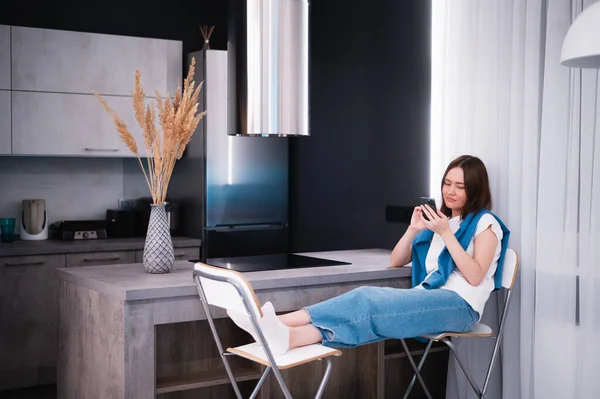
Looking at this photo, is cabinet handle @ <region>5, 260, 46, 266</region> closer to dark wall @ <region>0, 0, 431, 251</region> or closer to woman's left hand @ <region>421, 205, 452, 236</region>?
dark wall @ <region>0, 0, 431, 251</region>

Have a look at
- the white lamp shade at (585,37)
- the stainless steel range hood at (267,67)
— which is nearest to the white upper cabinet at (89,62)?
the stainless steel range hood at (267,67)

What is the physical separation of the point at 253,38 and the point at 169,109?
0.69m

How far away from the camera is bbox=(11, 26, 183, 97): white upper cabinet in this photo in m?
4.89

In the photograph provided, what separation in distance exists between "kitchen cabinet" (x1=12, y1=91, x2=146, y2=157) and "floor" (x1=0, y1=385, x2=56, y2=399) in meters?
1.48

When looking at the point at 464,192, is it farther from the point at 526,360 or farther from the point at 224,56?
the point at 224,56

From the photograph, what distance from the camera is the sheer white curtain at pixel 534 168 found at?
11.1ft

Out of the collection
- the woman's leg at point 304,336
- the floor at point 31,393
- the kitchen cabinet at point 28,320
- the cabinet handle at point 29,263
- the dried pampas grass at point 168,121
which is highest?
the dried pampas grass at point 168,121

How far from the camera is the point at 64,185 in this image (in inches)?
215

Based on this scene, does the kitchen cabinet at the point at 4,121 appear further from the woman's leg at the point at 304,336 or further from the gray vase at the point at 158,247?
the woman's leg at the point at 304,336

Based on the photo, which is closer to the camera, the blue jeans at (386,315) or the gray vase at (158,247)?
the blue jeans at (386,315)

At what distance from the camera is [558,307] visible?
3.52 m

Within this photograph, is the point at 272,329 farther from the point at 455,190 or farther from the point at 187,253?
the point at 187,253

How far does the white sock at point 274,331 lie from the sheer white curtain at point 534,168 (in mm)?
1367

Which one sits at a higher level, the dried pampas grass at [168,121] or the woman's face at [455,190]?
the dried pampas grass at [168,121]
